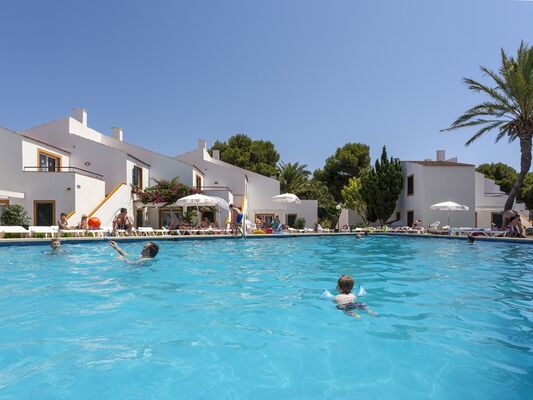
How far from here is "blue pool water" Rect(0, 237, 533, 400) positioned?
3.03m

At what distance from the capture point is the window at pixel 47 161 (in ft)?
66.0

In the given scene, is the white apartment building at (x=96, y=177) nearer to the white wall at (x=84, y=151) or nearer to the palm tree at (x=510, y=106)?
the white wall at (x=84, y=151)

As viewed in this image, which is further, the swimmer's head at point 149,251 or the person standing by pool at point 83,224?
the person standing by pool at point 83,224

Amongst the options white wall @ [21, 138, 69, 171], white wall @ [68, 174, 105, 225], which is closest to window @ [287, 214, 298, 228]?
white wall @ [68, 174, 105, 225]

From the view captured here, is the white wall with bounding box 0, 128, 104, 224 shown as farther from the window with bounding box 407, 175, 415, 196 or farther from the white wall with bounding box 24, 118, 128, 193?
the window with bounding box 407, 175, 415, 196

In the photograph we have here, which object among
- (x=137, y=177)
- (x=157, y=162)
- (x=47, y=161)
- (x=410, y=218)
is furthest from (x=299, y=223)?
(x=47, y=161)

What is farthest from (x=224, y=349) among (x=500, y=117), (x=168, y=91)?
(x=500, y=117)

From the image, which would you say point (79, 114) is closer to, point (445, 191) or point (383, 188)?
point (383, 188)

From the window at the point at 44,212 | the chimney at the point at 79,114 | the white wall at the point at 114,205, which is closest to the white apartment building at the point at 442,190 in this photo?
the white wall at the point at 114,205

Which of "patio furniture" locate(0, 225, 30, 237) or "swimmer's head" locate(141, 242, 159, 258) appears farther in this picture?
"patio furniture" locate(0, 225, 30, 237)

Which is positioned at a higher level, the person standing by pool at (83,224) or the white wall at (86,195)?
the white wall at (86,195)

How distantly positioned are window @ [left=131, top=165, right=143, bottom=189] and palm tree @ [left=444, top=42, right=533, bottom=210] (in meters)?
22.3

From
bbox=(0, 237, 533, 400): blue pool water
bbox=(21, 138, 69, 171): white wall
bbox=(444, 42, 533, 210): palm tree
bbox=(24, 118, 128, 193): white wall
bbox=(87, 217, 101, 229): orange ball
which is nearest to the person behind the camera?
bbox=(0, 237, 533, 400): blue pool water

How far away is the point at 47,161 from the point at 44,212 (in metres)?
4.39
